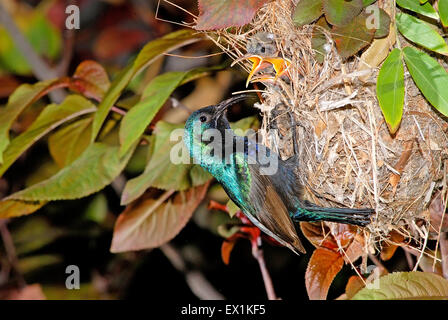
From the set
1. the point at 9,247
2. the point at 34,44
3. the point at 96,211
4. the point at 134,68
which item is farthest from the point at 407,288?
the point at 34,44

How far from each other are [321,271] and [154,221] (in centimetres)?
79

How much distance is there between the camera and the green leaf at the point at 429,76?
208 cm

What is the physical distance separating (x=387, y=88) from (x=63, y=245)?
2.48 m

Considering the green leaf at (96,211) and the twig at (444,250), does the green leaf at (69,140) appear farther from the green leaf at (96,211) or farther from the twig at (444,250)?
the twig at (444,250)

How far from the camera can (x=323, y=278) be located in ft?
8.23

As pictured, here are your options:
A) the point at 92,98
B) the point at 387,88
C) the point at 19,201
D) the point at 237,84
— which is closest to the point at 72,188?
the point at 19,201

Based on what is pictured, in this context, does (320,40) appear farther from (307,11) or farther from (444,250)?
(444,250)

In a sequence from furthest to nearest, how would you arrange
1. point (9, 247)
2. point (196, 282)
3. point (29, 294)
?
point (9, 247), point (196, 282), point (29, 294)

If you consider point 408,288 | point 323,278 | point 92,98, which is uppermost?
point 92,98

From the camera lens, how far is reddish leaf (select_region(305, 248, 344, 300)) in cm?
250

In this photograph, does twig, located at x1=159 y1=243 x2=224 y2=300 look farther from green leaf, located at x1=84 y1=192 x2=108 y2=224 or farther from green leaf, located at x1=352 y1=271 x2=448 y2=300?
green leaf, located at x1=352 y1=271 x2=448 y2=300

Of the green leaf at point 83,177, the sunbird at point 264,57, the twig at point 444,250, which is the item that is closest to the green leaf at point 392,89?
the sunbird at point 264,57

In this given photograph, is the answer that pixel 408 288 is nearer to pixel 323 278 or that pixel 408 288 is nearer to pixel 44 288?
pixel 323 278

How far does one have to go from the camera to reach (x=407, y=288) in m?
2.12
